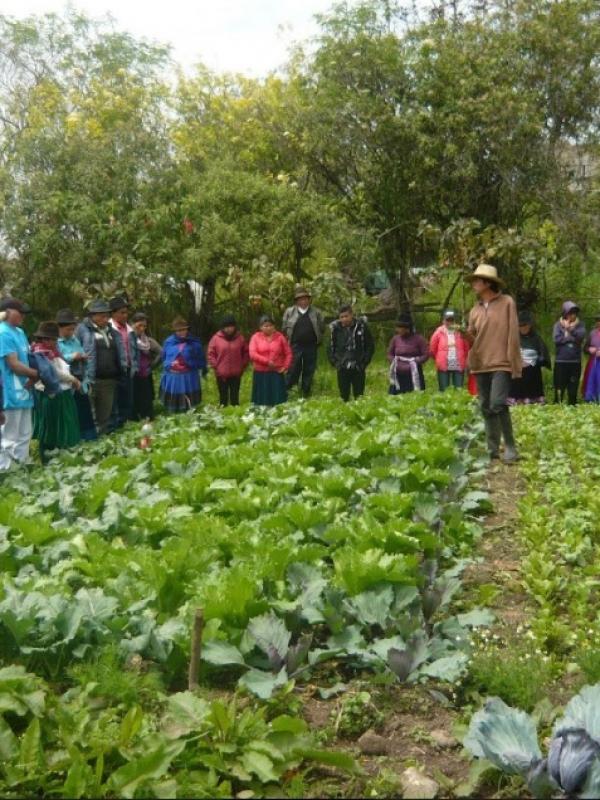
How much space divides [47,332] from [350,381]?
198 inches

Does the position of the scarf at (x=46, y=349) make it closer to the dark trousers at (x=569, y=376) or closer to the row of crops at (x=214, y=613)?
the row of crops at (x=214, y=613)

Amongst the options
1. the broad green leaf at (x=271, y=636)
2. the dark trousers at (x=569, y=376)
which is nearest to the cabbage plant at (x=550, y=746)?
the broad green leaf at (x=271, y=636)

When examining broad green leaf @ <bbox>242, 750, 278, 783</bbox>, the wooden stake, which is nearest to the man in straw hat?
the wooden stake

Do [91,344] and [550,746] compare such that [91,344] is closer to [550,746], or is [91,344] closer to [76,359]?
[76,359]

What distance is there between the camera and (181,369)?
12680 mm

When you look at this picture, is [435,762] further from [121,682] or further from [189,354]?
[189,354]

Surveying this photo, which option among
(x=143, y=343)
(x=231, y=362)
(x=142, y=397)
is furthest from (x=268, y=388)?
(x=143, y=343)

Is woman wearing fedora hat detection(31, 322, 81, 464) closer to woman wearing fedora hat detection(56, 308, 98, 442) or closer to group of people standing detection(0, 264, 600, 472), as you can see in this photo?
group of people standing detection(0, 264, 600, 472)

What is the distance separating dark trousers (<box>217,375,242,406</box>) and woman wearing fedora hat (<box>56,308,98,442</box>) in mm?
2973

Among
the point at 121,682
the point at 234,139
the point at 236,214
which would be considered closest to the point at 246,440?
the point at 121,682

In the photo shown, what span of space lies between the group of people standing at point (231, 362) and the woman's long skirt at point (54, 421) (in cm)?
1

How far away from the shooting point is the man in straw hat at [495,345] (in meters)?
7.89

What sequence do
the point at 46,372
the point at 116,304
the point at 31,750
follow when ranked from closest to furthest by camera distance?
the point at 31,750 < the point at 46,372 < the point at 116,304

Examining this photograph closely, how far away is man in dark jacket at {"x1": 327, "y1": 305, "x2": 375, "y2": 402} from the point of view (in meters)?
12.9
